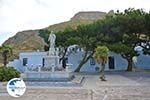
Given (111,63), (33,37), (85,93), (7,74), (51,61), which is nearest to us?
(85,93)

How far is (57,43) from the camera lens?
124ft

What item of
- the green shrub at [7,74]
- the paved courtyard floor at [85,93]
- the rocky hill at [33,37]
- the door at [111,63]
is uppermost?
the rocky hill at [33,37]

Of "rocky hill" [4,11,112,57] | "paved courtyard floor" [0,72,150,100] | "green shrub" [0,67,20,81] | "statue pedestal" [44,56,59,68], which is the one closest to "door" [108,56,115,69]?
"statue pedestal" [44,56,59,68]

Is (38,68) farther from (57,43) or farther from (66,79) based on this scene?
(57,43)

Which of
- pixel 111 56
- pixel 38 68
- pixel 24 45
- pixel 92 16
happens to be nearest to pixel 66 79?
pixel 38 68

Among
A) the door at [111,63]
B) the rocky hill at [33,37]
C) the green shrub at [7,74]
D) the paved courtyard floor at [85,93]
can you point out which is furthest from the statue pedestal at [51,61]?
the rocky hill at [33,37]

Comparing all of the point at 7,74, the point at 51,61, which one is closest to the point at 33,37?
the point at 51,61

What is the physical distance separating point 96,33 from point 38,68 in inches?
499

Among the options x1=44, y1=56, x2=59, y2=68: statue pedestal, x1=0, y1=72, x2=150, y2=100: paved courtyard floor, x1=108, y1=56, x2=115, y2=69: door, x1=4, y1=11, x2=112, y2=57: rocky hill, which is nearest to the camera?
x1=0, y1=72, x2=150, y2=100: paved courtyard floor

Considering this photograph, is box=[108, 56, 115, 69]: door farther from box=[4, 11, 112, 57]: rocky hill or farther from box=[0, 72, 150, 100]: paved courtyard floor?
box=[4, 11, 112, 57]: rocky hill

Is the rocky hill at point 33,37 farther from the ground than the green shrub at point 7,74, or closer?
farther from the ground

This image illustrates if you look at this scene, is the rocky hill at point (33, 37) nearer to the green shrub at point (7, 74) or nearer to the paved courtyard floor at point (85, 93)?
the green shrub at point (7, 74)

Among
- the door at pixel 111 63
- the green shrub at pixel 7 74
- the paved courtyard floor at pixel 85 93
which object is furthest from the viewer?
the door at pixel 111 63

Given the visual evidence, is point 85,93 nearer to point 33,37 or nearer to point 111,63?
point 111,63
